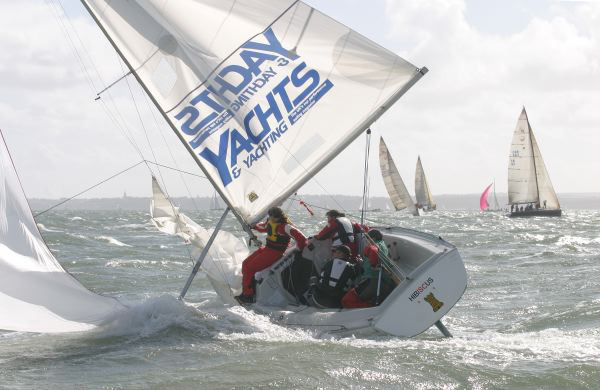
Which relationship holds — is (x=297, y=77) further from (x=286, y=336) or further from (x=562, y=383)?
(x=562, y=383)

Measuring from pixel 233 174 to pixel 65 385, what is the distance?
9.20ft

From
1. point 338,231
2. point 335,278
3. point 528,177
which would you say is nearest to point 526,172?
point 528,177

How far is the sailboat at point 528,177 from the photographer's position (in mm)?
48031

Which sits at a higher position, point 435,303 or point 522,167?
point 522,167

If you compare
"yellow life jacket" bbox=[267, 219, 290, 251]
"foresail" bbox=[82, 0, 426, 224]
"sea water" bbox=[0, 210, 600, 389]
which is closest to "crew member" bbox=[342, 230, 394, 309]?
"sea water" bbox=[0, 210, 600, 389]

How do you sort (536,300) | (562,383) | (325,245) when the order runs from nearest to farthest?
(562,383) → (325,245) → (536,300)

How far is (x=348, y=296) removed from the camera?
7.78m

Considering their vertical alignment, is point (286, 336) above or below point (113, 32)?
below

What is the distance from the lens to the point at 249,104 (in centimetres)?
791

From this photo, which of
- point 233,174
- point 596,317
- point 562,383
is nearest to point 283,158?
point 233,174

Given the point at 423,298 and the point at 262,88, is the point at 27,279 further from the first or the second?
the point at 423,298

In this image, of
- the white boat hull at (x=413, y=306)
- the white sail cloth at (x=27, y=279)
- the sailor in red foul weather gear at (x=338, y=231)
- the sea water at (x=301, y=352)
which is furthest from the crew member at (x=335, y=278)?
the white sail cloth at (x=27, y=279)

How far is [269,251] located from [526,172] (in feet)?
145

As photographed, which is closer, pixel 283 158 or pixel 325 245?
pixel 283 158
